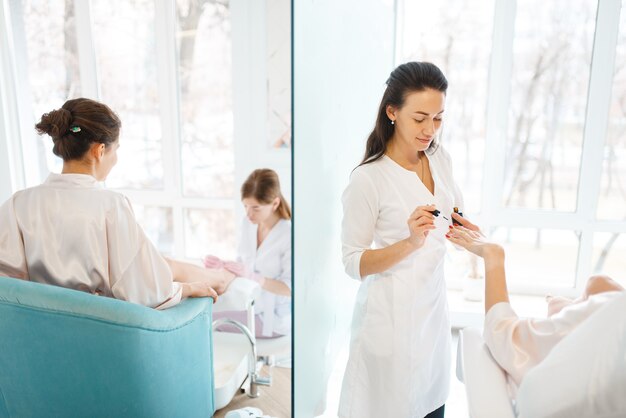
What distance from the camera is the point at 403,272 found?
1341 millimetres

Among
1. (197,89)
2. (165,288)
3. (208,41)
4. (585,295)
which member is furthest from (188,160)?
(585,295)

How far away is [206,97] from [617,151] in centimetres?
224

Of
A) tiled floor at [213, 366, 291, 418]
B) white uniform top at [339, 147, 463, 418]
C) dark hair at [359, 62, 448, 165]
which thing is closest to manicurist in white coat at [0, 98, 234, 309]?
white uniform top at [339, 147, 463, 418]

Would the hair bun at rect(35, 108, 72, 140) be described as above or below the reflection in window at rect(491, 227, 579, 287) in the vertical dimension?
above

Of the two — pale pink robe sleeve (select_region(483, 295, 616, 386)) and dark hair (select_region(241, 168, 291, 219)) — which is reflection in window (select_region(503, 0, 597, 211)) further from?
pale pink robe sleeve (select_region(483, 295, 616, 386))

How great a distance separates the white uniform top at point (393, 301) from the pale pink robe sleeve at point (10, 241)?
2.74ft

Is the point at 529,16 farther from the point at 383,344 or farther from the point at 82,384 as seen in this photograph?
the point at 82,384

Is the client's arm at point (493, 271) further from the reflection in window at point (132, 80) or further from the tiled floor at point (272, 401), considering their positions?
the reflection in window at point (132, 80)

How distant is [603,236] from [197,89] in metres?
2.42

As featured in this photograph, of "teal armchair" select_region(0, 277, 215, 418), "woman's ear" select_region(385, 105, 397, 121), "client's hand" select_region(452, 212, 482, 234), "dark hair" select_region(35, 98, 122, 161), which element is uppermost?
"woman's ear" select_region(385, 105, 397, 121)

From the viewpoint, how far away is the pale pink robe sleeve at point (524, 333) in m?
0.88

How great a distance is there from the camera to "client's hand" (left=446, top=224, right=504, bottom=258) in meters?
A: 1.15

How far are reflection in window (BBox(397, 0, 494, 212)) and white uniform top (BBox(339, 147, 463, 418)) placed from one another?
60.2 inches

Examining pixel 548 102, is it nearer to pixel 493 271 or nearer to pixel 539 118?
pixel 539 118
